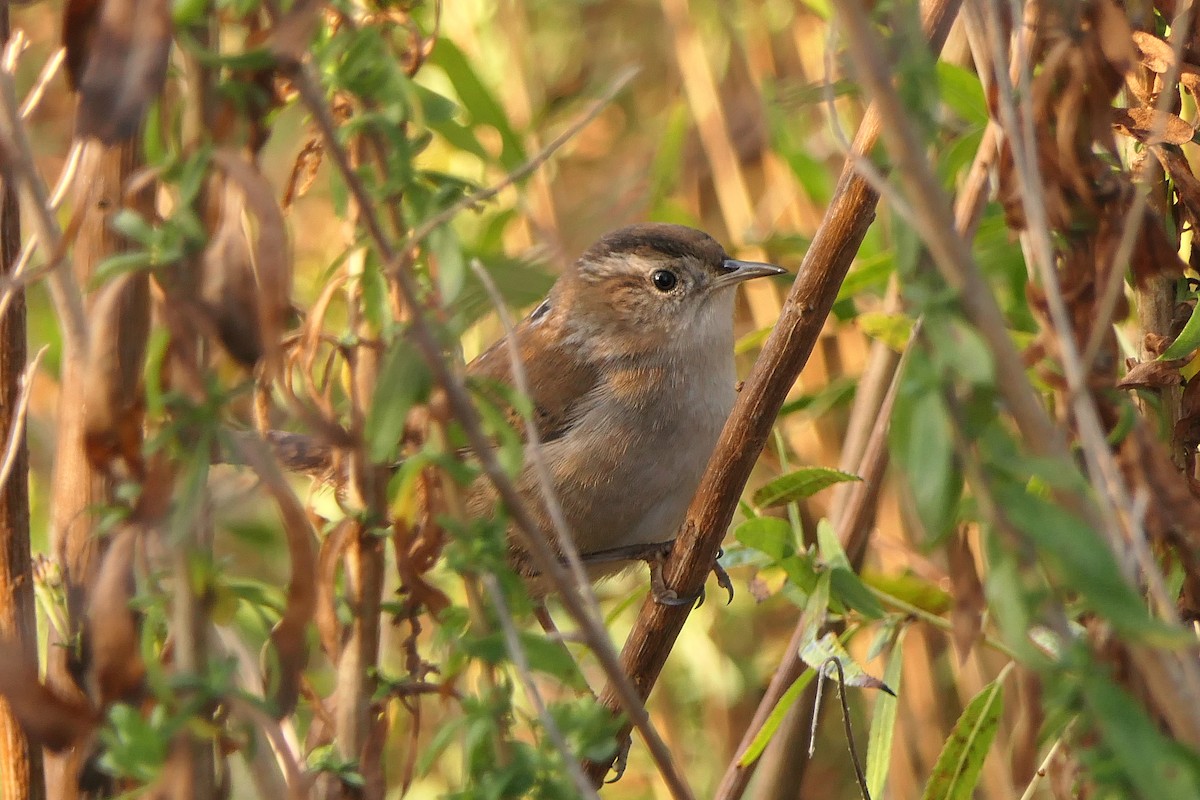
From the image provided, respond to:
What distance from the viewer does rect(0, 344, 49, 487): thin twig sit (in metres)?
1.97

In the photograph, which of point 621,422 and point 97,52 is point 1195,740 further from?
point 621,422

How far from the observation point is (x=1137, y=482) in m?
1.44

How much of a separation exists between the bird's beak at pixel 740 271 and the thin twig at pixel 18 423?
200 cm

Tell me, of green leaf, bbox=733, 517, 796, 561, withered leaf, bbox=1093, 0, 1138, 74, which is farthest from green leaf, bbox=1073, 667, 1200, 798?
green leaf, bbox=733, 517, 796, 561

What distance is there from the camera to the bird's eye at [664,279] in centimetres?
387

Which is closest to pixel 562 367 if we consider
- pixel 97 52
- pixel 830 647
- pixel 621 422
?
pixel 621 422

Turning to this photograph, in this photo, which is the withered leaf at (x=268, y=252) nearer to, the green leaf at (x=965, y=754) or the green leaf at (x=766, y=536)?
the green leaf at (x=766, y=536)

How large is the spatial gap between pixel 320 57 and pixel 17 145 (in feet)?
1.46

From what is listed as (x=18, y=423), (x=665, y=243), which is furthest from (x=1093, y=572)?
(x=665, y=243)

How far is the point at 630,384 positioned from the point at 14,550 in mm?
1820

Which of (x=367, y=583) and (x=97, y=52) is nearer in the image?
(x=97, y=52)

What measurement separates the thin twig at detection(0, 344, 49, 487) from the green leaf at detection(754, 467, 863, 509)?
51.4 inches

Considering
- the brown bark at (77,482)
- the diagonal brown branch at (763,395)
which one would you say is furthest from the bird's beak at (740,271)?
the brown bark at (77,482)

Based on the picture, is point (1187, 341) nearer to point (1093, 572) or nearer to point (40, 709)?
point (1093, 572)
